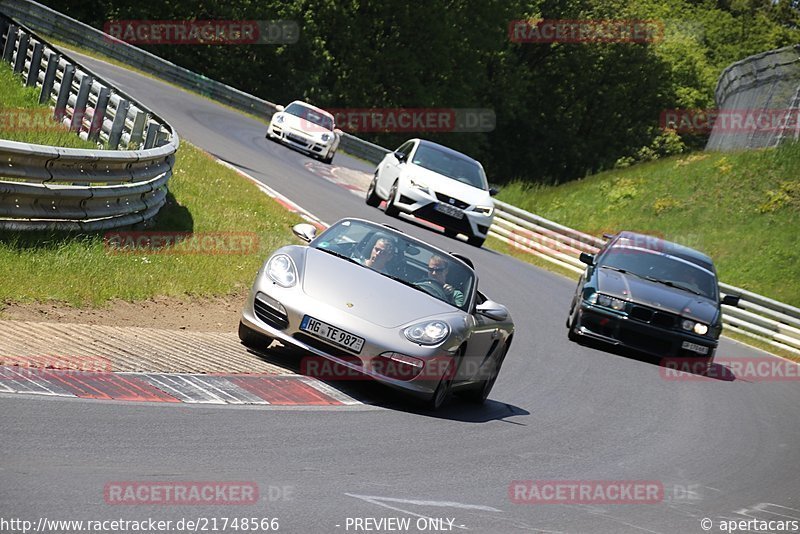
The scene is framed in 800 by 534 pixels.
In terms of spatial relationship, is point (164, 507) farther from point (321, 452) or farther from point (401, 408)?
point (401, 408)

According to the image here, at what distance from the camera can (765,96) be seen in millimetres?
40062

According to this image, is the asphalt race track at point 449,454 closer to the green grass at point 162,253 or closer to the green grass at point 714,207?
the green grass at point 162,253

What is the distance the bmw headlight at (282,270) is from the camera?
9.76 meters

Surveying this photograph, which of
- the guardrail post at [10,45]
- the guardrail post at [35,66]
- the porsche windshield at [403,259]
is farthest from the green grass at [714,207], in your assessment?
the porsche windshield at [403,259]

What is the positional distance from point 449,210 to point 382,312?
44.3 ft

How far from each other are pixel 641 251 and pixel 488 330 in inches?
272

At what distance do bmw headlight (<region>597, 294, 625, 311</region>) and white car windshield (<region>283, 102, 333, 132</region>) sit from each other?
63.9 feet

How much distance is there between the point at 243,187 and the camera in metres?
20.7

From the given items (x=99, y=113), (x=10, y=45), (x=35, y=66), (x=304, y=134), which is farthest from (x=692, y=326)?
(x=304, y=134)

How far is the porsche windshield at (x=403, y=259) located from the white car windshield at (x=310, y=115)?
76.7 feet

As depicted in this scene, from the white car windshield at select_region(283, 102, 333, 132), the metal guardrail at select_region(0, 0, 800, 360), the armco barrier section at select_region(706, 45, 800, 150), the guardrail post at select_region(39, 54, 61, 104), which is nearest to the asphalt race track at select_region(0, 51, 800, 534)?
the metal guardrail at select_region(0, 0, 800, 360)

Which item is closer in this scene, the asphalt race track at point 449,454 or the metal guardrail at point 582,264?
the asphalt race track at point 449,454

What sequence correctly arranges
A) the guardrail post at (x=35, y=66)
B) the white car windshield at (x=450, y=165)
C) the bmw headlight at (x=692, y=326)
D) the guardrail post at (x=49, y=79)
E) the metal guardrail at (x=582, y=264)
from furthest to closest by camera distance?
the metal guardrail at (x=582, y=264)
the white car windshield at (x=450, y=165)
the guardrail post at (x=35, y=66)
the guardrail post at (x=49, y=79)
the bmw headlight at (x=692, y=326)

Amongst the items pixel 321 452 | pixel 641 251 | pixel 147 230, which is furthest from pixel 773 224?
pixel 321 452
